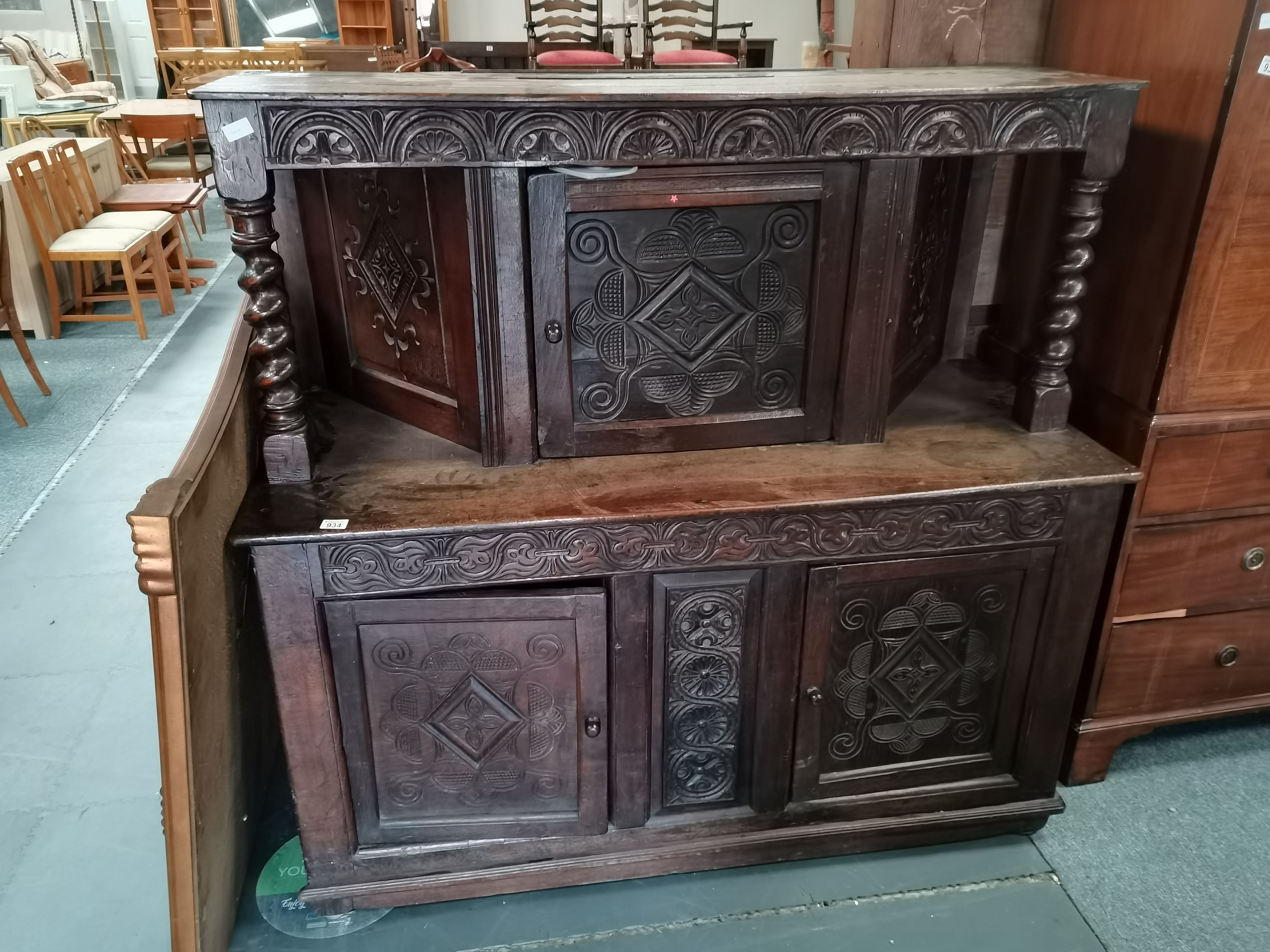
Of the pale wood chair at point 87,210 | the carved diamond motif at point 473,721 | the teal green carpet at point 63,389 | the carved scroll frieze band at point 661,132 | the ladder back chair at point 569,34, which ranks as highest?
the ladder back chair at point 569,34

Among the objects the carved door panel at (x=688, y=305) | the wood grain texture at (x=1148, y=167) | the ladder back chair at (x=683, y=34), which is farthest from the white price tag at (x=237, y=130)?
the ladder back chair at (x=683, y=34)

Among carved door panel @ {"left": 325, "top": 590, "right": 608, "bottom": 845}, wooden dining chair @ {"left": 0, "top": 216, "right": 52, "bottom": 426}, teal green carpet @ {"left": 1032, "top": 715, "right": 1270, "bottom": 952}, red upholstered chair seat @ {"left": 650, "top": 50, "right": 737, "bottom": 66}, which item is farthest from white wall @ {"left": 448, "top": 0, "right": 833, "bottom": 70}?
carved door panel @ {"left": 325, "top": 590, "right": 608, "bottom": 845}

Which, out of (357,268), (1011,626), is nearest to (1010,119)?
(1011,626)

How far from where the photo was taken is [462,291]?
4.90ft

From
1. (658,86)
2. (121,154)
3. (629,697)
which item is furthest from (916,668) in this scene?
(121,154)

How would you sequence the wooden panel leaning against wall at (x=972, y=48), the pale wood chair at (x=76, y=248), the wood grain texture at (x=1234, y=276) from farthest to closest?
1. the pale wood chair at (x=76, y=248)
2. the wooden panel leaning against wall at (x=972, y=48)
3. the wood grain texture at (x=1234, y=276)

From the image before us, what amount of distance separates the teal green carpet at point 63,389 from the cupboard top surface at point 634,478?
1898mm

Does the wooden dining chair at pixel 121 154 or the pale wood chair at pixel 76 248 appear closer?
the pale wood chair at pixel 76 248

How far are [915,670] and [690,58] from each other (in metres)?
4.91

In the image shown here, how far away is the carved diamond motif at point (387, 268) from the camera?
1.59m

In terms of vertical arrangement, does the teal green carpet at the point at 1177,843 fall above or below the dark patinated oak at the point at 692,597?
below

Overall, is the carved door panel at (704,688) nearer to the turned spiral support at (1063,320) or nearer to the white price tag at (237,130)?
the turned spiral support at (1063,320)

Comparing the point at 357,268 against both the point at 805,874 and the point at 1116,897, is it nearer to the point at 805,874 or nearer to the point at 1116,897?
the point at 805,874

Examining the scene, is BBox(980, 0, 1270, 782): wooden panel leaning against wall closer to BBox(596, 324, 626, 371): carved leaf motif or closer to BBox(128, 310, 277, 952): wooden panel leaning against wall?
BBox(596, 324, 626, 371): carved leaf motif
